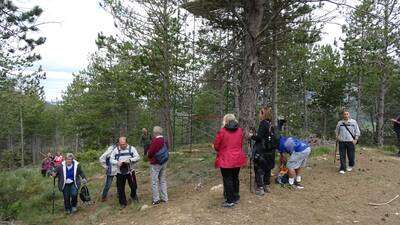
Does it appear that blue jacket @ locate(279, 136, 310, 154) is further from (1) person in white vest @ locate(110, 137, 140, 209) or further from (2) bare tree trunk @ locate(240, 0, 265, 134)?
(1) person in white vest @ locate(110, 137, 140, 209)

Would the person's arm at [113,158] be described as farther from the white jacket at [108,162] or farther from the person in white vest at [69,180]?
the person in white vest at [69,180]

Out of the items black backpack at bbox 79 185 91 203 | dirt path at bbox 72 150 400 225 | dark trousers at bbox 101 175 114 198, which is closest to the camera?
dirt path at bbox 72 150 400 225

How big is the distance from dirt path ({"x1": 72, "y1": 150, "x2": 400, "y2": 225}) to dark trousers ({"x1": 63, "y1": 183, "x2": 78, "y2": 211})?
0.70 metres

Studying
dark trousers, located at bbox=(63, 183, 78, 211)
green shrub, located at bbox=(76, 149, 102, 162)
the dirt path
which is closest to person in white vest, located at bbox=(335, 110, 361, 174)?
the dirt path

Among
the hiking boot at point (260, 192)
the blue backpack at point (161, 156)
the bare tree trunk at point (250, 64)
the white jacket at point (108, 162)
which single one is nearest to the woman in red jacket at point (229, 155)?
the hiking boot at point (260, 192)

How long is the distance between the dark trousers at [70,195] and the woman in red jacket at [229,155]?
13.9 ft

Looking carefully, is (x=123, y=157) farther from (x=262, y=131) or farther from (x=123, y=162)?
(x=262, y=131)

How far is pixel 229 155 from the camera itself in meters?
7.38

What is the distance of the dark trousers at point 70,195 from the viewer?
9.81 meters

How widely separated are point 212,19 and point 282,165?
4.39 metres

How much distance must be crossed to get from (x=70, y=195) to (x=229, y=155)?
470cm

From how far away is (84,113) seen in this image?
3441 cm

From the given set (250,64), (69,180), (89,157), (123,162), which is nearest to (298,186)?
(250,64)

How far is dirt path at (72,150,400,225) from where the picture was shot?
7163mm
